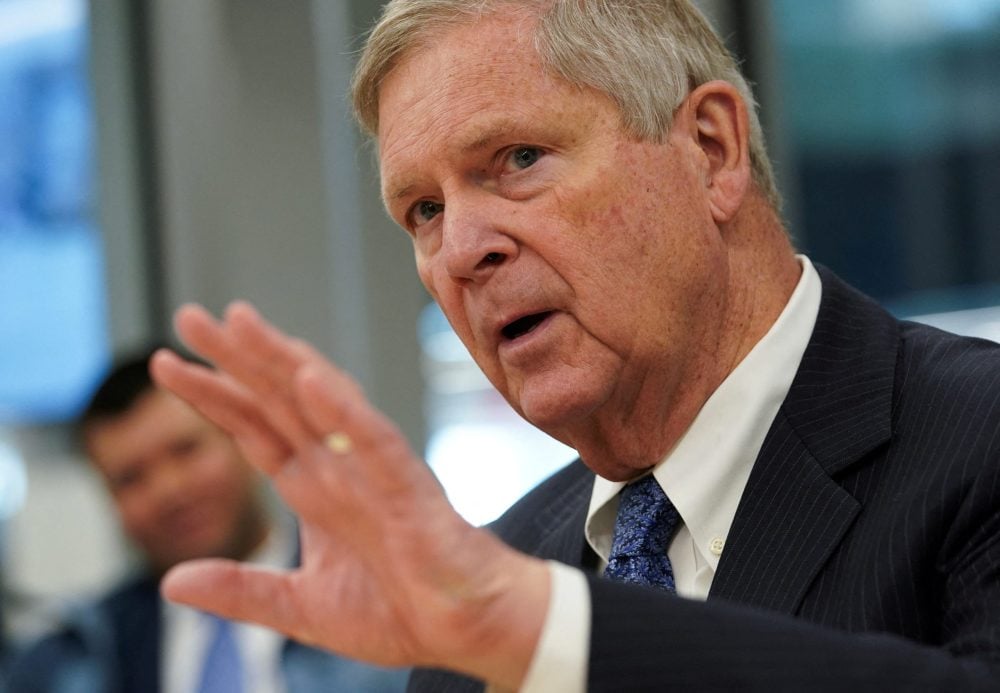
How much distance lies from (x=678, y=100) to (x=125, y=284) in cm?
298

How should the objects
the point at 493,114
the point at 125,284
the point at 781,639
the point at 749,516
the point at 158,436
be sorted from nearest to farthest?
the point at 781,639 → the point at 749,516 → the point at 493,114 → the point at 158,436 → the point at 125,284

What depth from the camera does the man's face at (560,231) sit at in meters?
1.31

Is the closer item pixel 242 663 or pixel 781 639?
pixel 781 639

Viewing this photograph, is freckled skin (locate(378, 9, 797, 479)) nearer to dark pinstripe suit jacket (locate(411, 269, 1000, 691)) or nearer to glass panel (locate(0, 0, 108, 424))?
dark pinstripe suit jacket (locate(411, 269, 1000, 691))

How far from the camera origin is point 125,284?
13.2ft

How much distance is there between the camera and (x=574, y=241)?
1313 mm

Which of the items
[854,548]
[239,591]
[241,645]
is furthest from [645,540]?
[241,645]

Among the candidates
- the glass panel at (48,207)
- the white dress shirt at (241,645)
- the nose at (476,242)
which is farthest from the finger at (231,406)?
the glass panel at (48,207)

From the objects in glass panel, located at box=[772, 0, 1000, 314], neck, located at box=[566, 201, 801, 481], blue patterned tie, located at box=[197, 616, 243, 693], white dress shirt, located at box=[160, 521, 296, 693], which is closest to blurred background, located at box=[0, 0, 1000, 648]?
glass panel, located at box=[772, 0, 1000, 314]

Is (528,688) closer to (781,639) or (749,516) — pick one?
(781,639)

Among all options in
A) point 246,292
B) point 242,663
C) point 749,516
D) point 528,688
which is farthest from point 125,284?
point 528,688

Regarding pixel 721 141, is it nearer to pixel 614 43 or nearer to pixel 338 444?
pixel 614 43

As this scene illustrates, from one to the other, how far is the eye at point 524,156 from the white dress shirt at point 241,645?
1.70 metres

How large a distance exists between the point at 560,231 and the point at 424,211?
20 cm
